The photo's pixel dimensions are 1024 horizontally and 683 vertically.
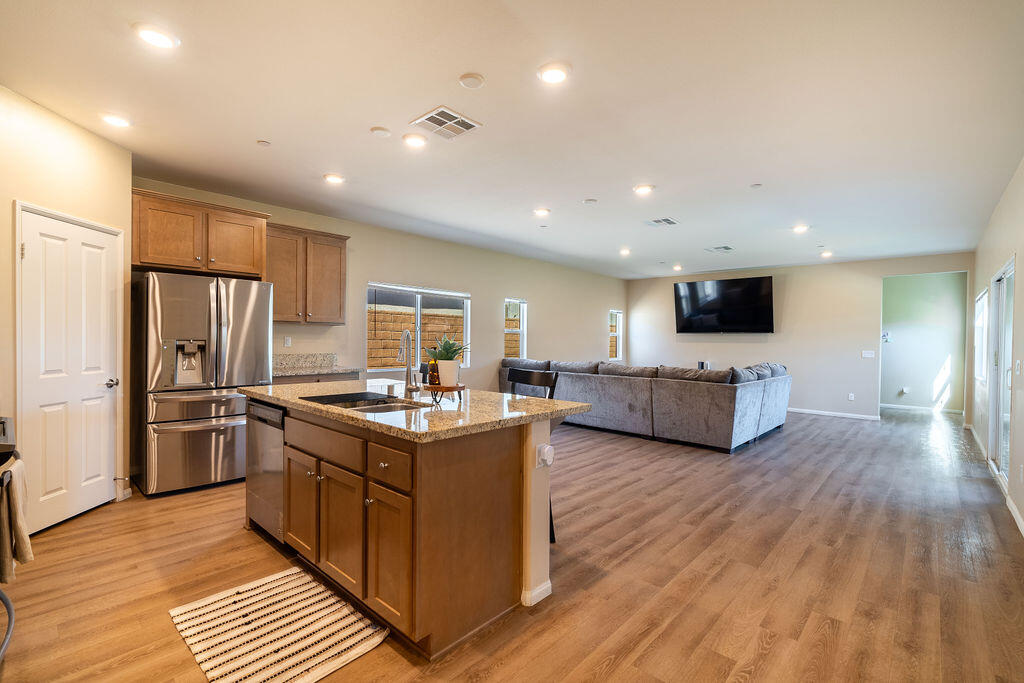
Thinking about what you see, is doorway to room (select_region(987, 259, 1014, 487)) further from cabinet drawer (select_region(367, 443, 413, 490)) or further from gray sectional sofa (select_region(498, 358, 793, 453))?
cabinet drawer (select_region(367, 443, 413, 490))

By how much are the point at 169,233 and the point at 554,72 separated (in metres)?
3.34

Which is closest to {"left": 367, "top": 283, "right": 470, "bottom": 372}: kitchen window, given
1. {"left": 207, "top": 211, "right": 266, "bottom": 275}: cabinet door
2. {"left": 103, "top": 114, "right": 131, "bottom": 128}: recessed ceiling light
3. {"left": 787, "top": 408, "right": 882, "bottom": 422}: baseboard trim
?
{"left": 207, "top": 211, "right": 266, "bottom": 275}: cabinet door

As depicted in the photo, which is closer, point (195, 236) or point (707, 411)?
point (195, 236)

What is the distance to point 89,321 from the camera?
3404 millimetres

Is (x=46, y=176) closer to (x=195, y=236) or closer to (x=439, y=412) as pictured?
(x=195, y=236)

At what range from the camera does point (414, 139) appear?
11.2ft

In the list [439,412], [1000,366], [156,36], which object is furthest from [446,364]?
[1000,366]

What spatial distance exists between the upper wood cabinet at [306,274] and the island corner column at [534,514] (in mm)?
3616

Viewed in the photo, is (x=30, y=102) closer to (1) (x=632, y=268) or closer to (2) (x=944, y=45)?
(2) (x=944, y=45)

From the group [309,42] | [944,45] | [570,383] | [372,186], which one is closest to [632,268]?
[570,383]

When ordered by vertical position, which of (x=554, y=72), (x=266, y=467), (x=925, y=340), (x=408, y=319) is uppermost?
(x=554, y=72)

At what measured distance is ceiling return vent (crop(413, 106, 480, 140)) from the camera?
3.03 meters

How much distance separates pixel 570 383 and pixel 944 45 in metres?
4.89

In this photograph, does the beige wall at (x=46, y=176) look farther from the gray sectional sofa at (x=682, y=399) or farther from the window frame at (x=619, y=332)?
the window frame at (x=619, y=332)
